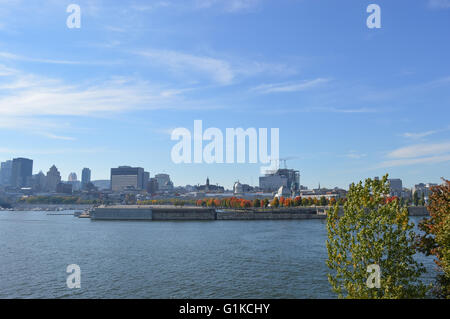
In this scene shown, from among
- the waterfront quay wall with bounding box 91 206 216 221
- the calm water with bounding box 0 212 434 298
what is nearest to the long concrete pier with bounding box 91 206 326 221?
the waterfront quay wall with bounding box 91 206 216 221

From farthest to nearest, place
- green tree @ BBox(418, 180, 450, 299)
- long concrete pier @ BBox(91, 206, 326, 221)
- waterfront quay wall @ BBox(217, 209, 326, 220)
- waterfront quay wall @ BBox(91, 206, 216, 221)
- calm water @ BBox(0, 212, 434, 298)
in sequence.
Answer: waterfront quay wall @ BBox(217, 209, 326, 220) < long concrete pier @ BBox(91, 206, 326, 221) < waterfront quay wall @ BBox(91, 206, 216, 221) < calm water @ BBox(0, 212, 434, 298) < green tree @ BBox(418, 180, 450, 299)

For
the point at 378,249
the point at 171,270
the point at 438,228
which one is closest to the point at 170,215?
the point at 171,270

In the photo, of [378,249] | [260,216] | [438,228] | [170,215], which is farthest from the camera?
[260,216]

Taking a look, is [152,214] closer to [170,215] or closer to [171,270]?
[170,215]

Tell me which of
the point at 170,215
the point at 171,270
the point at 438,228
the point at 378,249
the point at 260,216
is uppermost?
the point at 438,228

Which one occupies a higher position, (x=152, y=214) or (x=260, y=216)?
(x=152, y=214)

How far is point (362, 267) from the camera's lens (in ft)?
40.4

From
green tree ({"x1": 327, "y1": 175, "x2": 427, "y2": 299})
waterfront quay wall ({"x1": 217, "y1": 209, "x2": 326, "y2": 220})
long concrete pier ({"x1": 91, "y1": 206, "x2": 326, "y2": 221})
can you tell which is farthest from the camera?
waterfront quay wall ({"x1": 217, "y1": 209, "x2": 326, "y2": 220})

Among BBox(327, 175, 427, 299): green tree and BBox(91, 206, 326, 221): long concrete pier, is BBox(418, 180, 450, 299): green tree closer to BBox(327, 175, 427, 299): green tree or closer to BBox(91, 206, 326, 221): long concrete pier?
BBox(327, 175, 427, 299): green tree
